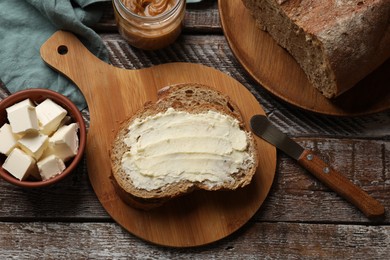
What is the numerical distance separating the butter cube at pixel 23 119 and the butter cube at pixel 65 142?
3.6 inches

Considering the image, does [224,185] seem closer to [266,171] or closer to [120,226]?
[266,171]

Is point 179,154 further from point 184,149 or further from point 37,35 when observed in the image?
point 37,35

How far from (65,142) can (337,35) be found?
1.18 metres

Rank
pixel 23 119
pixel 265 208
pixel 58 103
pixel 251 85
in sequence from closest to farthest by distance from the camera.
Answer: pixel 23 119 → pixel 58 103 → pixel 265 208 → pixel 251 85

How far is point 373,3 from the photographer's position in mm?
2258

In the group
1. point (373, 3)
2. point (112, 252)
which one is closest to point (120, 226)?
point (112, 252)

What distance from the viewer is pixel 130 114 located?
249 cm

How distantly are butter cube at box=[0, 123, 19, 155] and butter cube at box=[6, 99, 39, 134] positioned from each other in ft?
0.16

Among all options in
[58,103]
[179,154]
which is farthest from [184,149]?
[58,103]

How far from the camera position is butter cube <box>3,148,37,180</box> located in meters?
2.25

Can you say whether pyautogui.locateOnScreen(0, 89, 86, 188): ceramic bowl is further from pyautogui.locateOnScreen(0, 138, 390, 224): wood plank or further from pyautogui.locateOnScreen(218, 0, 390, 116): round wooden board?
pyautogui.locateOnScreen(218, 0, 390, 116): round wooden board

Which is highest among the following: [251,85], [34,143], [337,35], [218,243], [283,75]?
[337,35]

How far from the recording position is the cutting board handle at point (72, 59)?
8.35 ft

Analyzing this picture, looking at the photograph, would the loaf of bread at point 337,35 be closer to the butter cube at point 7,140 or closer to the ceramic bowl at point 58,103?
the ceramic bowl at point 58,103
